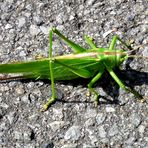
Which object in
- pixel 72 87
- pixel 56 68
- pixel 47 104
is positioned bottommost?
pixel 47 104

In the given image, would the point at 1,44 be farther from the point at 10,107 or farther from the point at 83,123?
the point at 83,123

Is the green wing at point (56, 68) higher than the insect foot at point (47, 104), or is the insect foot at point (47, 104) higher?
the green wing at point (56, 68)

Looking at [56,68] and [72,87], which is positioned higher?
[56,68]

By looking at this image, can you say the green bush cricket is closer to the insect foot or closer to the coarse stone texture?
the insect foot

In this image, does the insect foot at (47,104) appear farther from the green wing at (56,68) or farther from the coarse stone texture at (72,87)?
the green wing at (56,68)

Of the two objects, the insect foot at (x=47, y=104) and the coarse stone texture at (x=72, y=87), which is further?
the insect foot at (x=47, y=104)

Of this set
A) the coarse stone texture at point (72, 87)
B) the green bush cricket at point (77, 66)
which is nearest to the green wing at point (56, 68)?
the green bush cricket at point (77, 66)

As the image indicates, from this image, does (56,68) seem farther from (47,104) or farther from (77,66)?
(47,104)

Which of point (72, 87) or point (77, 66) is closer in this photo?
point (77, 66)

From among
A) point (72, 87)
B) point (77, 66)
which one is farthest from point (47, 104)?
point (77, 66)
